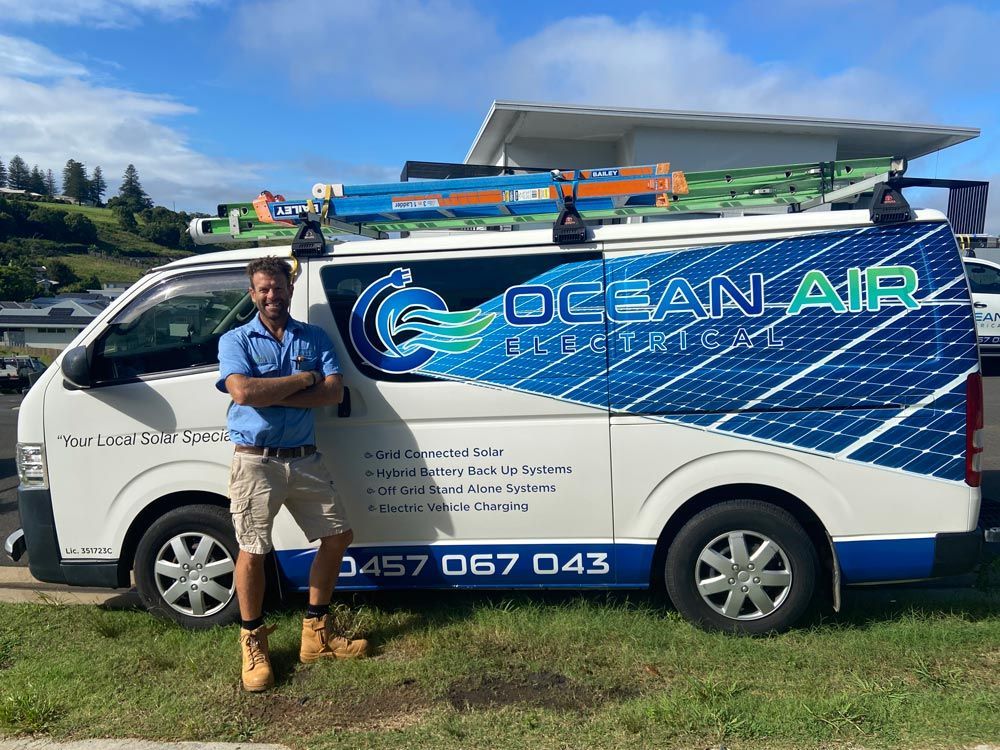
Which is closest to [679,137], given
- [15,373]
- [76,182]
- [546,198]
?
[546,198]

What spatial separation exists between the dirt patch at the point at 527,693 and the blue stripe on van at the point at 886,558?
1.39 metres

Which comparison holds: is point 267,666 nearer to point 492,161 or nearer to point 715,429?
point 715,429

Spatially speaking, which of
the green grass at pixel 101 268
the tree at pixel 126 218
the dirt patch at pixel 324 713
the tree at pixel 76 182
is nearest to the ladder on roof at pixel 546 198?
the dirt patch at pixel 324 713

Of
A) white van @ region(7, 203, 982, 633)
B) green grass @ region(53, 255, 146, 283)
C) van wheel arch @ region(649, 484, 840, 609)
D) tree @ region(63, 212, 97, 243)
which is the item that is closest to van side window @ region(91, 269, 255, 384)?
white van @ region(7, 203, 982, 633)

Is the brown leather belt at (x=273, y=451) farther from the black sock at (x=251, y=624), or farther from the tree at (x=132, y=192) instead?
the tree at (x=132, y=192)

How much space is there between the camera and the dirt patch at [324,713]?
3.26 meters

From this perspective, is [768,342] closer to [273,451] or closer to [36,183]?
[273,451]

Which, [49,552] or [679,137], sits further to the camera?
[679,137]

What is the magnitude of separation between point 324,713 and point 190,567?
4.16ft

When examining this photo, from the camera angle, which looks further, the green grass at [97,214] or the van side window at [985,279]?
the green grass at [97,214]

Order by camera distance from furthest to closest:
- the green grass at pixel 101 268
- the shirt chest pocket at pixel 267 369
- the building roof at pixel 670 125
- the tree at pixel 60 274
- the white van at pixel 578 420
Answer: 1. the green grass at pixel 101 268
2. the tree at pixel 60 274
3. the building roof at pixel 670 125
4. the white van at pixel 578 420
5. the shirt chest pocket at pixel 267 369

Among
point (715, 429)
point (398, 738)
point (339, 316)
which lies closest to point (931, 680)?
point (715, 429)

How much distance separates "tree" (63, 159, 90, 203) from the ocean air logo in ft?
552

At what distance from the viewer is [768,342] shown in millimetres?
3830
